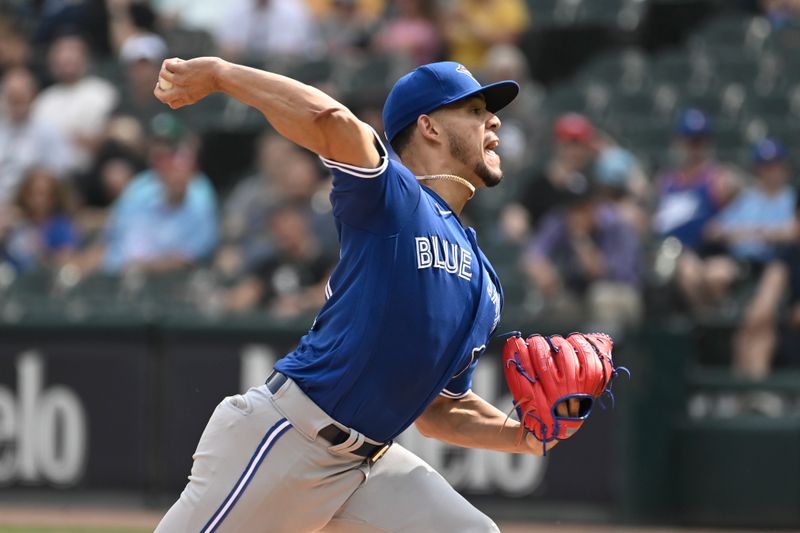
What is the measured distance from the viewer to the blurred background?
29.0 ft

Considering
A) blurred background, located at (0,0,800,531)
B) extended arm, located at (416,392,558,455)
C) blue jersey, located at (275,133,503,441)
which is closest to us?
blue jersey, located at (275,133,503,441)

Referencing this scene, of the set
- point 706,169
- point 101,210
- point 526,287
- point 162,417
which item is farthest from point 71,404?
point 706,169

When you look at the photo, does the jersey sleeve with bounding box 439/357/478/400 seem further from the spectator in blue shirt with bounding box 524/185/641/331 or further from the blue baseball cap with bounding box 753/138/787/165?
the blue baseball cap with bounding box 753/138/787/165

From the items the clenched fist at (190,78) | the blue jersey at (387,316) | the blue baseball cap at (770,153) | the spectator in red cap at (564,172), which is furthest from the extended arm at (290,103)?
the spectator in red cap at (564,172)

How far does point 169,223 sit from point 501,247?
2676 millimetres

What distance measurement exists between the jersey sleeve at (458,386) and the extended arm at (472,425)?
1.3 inches

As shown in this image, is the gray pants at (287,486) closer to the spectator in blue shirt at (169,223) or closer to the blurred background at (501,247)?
the blurred background at (501,247)

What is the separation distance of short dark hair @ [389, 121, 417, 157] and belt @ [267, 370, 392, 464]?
83 cm

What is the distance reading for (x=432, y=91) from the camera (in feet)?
14.0

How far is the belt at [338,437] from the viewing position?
3990 millimetres

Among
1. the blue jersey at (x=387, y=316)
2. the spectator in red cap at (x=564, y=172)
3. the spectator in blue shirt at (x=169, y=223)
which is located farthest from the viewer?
the spectator in blue shirt at (x=169, y=223)

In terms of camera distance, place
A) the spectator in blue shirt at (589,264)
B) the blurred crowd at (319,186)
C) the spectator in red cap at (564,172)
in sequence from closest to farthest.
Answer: the spectator in blue shirt at (589,264) → the blurred crowd at (319,186) → the spectator in red cap at (564,172)

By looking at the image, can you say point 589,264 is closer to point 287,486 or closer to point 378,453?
point 378,453

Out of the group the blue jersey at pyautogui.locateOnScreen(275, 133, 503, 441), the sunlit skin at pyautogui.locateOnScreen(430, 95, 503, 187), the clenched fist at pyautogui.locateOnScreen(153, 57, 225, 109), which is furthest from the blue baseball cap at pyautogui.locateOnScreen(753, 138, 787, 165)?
the clenched fist at pyautogui.locateOnScreen(153, 57, 225, 109)
